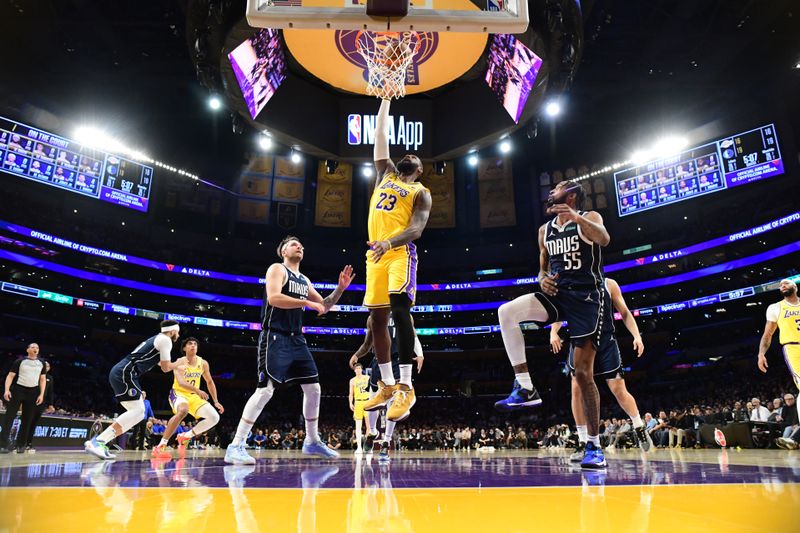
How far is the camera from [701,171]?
26969 millimetres

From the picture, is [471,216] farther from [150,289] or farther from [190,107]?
[150,289]

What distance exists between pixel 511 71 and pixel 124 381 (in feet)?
39.1

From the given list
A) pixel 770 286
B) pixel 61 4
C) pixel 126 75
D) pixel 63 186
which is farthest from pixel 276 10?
pixel 770 286

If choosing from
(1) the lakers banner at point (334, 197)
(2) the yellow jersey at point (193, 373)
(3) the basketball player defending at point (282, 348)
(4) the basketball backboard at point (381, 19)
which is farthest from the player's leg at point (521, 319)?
(1) the lakers banner at point (334, 197)

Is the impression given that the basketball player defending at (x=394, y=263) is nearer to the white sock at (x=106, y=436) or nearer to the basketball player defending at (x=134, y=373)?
the basketball player defending at (x=134, y=373)

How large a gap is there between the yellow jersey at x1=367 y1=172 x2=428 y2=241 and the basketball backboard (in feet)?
5.08

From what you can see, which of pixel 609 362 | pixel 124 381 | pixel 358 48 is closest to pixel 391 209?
pixel 609 362

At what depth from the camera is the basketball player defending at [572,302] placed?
13.9ft

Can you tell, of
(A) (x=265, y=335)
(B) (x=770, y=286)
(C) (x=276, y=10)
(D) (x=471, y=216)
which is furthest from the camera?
(D) (x=471, y=216)

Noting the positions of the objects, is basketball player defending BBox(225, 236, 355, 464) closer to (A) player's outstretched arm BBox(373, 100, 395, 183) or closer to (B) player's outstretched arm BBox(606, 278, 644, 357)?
(A) player's outstretched arm BBox(373, 100, 395, 183)

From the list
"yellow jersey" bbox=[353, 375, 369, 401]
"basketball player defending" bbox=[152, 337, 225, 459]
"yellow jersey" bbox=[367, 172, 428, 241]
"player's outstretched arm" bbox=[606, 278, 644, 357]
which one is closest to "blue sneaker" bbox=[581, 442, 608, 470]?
"yellow jersey" bbox=[367, 172, 428, 241]

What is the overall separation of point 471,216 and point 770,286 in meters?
16.7

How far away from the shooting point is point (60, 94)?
23.8 meters

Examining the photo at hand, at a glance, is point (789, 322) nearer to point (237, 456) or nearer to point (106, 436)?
point (237, 456)
